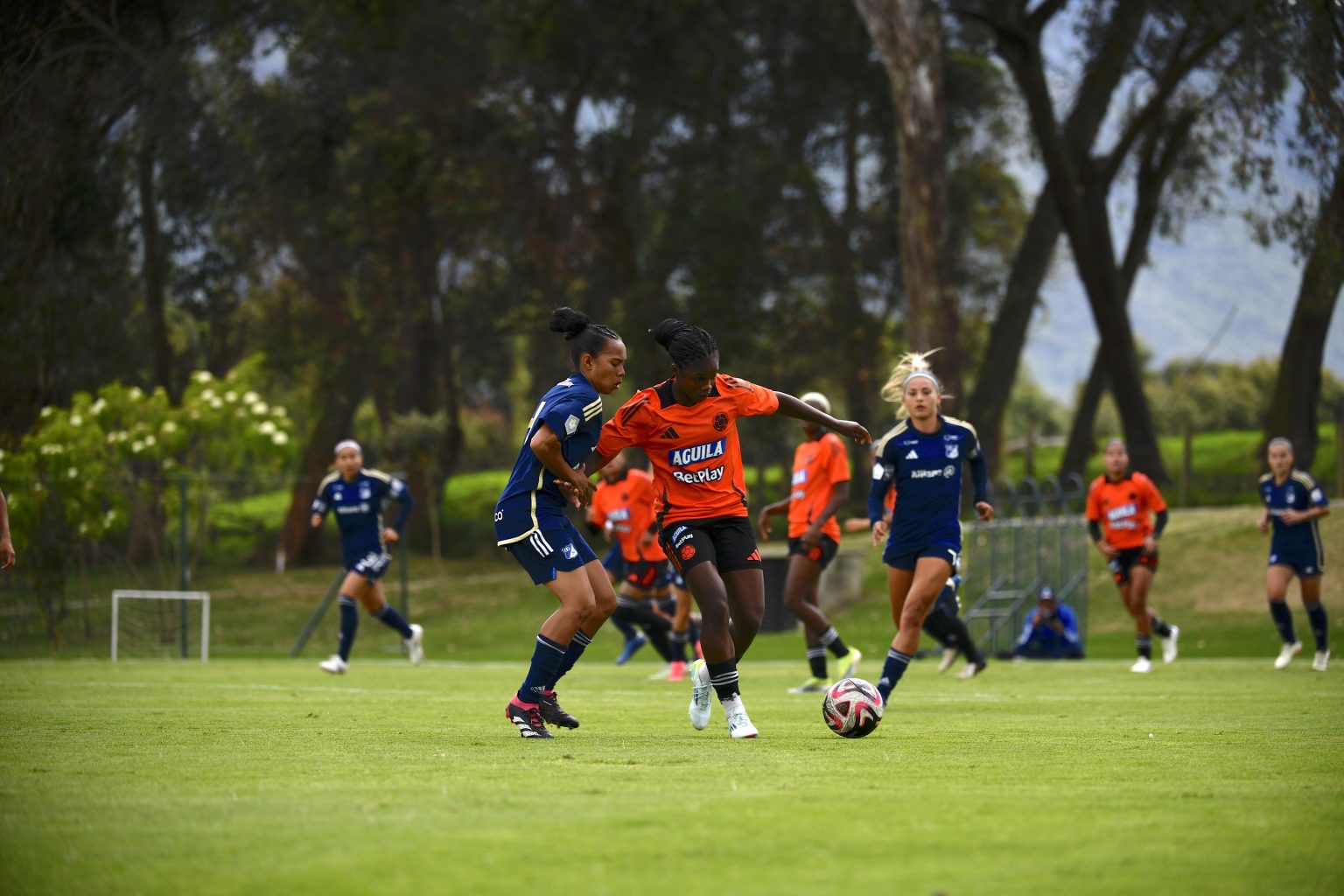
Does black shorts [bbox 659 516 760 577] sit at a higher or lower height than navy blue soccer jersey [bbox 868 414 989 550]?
lower

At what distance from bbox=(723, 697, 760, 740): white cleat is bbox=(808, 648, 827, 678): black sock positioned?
5.57 meters

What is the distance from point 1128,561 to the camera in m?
17.2

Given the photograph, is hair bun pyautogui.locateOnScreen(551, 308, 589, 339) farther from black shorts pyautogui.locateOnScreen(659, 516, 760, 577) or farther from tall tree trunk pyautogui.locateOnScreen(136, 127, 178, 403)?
tall tree trunk pyautogui.locateOnScreen(136, 127, 178, 403)

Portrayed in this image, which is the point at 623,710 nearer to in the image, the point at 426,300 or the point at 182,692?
the point at 182,692

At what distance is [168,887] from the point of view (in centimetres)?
405

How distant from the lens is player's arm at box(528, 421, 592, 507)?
26.1 feet

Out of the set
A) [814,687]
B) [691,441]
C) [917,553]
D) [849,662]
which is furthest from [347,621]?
[691,441]

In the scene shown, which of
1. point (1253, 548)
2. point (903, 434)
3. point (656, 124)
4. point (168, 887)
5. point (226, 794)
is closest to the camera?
point (168, 887)

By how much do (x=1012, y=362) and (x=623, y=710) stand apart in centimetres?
2430

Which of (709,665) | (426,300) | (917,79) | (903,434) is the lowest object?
(709,665)

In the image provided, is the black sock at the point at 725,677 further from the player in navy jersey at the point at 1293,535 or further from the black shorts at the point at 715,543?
the player in navy jersey at the point at 1293,535

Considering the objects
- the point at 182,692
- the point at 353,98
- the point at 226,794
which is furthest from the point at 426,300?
the point at 226,794

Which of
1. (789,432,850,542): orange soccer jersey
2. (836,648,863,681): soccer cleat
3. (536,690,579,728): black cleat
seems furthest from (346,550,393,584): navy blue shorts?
(536,690,579,728): black cleat

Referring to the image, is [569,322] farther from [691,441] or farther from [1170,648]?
[1170,648]
